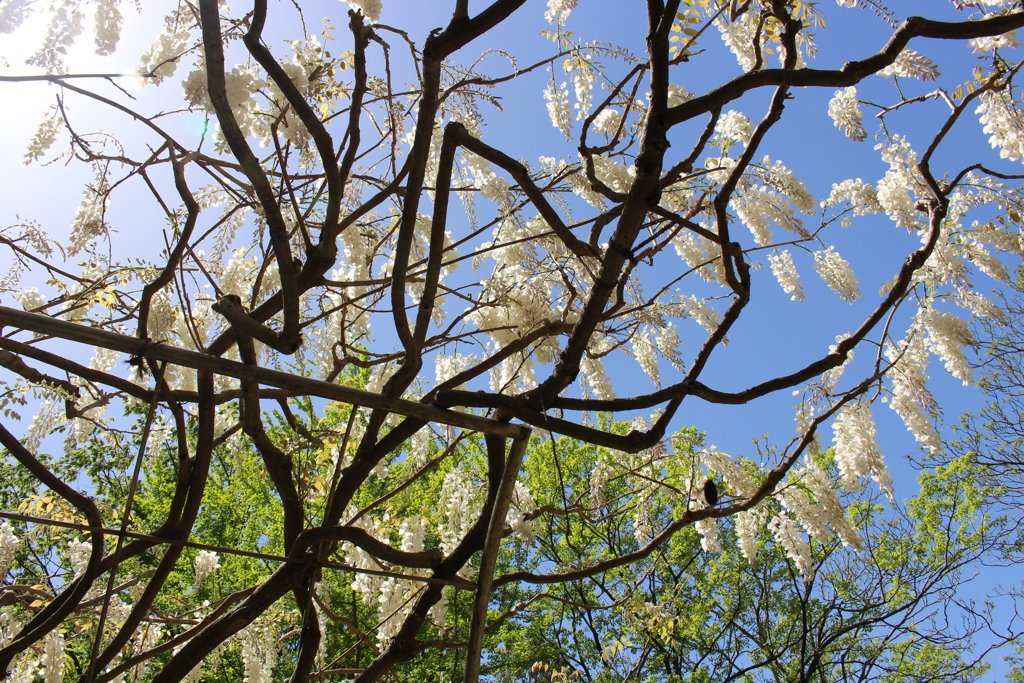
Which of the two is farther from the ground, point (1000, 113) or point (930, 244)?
point (1000, 113)

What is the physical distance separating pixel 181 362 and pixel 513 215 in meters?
1.22

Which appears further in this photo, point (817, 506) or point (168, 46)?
point (817, 506)

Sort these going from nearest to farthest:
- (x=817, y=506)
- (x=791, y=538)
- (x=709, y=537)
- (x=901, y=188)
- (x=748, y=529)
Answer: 1. (x=901, y=188)
2. (x=817, y=506)
3. (x=791, y=538)
4. (x=709, y=537)
5. (x=748, y=529)

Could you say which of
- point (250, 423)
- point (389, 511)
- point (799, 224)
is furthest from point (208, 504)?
point (799, 224)

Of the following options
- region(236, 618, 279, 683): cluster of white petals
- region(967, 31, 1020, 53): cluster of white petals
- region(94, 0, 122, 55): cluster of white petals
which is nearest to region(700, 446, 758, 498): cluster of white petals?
region(967, 31, 1020, 53): cluster of white petals

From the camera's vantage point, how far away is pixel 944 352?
3240 mm

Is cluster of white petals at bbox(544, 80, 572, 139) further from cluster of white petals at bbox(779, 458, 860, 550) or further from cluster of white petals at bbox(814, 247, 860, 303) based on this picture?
cluster of white petals at bbox(779, 458, 860, 550)

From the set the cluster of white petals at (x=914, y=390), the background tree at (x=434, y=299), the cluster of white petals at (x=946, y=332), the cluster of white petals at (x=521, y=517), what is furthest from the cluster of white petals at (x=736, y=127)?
the cluster of white petals at (x=521, y=517)

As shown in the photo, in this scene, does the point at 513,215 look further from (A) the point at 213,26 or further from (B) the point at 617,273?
(A) the point at 213,26

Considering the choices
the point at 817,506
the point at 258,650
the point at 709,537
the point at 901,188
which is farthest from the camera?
the point at 709,537

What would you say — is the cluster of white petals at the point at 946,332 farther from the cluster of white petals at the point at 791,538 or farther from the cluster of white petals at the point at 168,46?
the cluster of white petals at the point at 168,46

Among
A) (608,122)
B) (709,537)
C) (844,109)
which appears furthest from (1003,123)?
(709,537)

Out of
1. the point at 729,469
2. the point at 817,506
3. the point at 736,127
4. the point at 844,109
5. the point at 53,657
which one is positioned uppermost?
the point at 736,127

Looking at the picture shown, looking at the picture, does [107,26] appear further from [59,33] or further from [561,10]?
[561,10]
